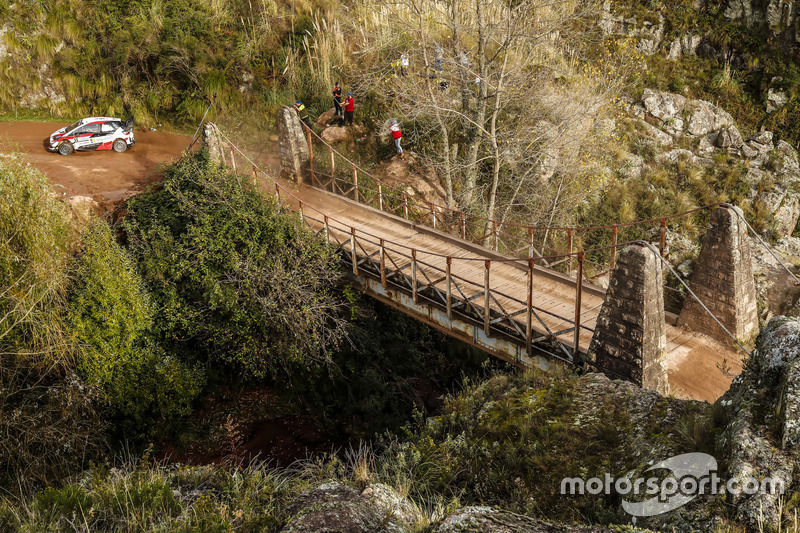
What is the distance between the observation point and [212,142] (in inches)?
558

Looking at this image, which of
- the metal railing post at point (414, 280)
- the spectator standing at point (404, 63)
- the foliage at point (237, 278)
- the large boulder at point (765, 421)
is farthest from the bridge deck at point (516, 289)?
the spectator standing at point (404, 63)

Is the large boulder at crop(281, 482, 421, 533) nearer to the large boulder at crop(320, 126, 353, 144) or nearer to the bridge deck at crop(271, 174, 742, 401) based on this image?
the bridge deck at crop(271, 174, 742, 401)

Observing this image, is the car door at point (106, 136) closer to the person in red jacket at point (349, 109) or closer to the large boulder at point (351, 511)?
the person in red jacket at point (349, 109)

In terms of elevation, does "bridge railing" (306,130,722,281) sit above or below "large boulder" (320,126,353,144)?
below

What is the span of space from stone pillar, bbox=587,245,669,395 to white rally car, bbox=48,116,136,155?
13.9 m

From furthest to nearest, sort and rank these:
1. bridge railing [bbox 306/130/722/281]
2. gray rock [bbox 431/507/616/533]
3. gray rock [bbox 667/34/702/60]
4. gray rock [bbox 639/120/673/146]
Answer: gray rock [bbox 667/34/702/60] < gray rock [bbox 639/120/673/146] < bridge railing [bbox 306/130/722/281] < gray rock [bbox 431/507/616/533]

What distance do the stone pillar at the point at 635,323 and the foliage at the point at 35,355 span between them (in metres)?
8.62

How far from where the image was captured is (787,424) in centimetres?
453

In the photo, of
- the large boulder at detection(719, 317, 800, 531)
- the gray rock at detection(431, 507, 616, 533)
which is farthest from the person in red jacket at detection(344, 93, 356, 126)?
the gray rock at detection(431, 507, 616, 533)

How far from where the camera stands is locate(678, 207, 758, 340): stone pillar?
8.81 metres

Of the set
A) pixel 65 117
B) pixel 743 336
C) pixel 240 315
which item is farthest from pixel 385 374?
pixel 65 117

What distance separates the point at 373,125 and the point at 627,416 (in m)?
14.7

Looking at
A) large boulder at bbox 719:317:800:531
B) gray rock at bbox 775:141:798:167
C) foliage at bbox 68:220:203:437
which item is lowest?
foliage at bbox 68:220:203:437

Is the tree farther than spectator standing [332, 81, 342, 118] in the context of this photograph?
No
